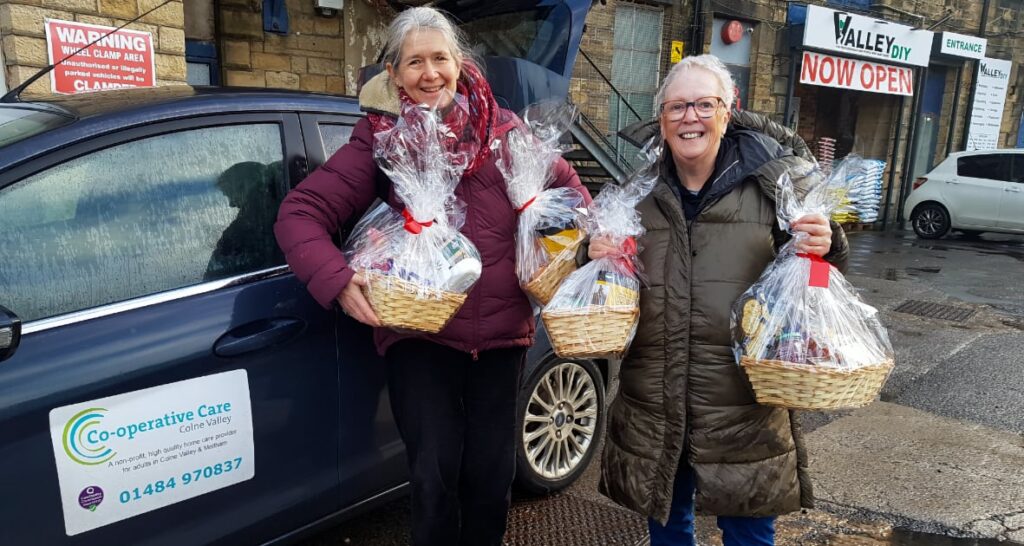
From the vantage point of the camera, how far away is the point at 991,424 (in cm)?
421

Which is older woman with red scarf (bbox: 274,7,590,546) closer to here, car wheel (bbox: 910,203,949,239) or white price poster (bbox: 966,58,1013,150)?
car wheel (bbox: 910,203,949,239)

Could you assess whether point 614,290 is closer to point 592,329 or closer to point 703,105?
point 592,329

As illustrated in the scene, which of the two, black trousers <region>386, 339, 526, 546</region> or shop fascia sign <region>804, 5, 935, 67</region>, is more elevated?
shop fascia sign <region>804, 5, 935, 67</region>

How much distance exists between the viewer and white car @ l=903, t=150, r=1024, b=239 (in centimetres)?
1155

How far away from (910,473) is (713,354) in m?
2.32

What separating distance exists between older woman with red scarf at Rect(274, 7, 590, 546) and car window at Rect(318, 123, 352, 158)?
1.16 ft

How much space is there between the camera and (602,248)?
1.96 m

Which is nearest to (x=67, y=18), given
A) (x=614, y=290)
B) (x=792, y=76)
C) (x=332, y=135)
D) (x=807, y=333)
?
(x=332, y=135)

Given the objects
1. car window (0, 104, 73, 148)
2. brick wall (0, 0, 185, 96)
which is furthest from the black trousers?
brick wall (0, 0, 185, 96)

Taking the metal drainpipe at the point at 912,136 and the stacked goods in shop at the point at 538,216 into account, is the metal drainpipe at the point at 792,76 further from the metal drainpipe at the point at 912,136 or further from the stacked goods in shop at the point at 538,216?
the stacked goods in shop at the point at 538,216

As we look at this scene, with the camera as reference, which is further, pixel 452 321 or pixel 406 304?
pixel 452 321

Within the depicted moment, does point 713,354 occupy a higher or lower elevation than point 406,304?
lower

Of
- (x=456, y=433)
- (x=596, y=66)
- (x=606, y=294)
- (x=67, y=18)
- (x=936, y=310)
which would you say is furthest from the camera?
(x=596, y=66)

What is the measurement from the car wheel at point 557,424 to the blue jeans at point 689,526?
863mm
